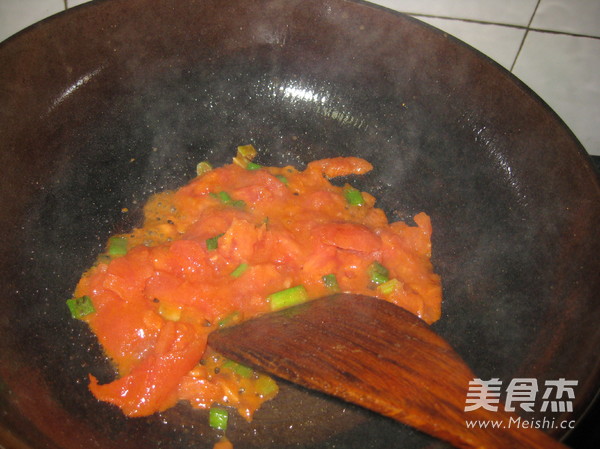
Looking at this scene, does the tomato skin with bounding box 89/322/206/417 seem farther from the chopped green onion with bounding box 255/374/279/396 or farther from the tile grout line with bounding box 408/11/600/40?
the tile grout line with bounding box 408/11/600/40

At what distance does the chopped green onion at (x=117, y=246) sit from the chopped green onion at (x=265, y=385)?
742mm

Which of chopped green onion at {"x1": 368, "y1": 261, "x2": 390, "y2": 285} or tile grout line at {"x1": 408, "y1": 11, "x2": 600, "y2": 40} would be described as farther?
tile grout line at {"x1": 408, "y1": 11, "x2": 600, "y2": 40}

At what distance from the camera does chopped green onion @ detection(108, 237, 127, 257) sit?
178 centimetres

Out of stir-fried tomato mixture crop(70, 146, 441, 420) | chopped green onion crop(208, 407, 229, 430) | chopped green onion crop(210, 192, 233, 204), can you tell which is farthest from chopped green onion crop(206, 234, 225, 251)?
chopped green onion crop(208, 407, 229, 430)

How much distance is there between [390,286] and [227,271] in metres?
0.66

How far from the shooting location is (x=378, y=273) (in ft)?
6.05

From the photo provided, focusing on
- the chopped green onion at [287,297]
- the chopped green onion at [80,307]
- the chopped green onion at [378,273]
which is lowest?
the chopped green onion at [80,307]

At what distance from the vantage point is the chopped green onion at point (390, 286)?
1.79m

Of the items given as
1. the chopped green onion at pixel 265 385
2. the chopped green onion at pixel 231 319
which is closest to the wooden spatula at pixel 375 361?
the chopped green onion at pixel 231 319

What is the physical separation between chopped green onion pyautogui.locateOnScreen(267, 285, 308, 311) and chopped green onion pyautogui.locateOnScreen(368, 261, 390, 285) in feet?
1.02

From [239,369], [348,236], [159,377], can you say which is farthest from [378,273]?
[159,377]

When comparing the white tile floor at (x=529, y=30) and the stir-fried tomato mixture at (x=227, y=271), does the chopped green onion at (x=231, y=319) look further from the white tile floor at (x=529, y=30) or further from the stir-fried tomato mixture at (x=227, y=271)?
the white tile floor at (x=529, y=30)

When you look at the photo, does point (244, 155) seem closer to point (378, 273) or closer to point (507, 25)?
point (378, 273)

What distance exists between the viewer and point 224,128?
6.87ft
